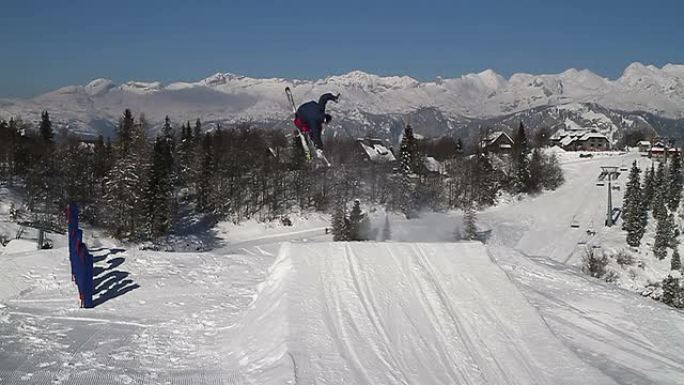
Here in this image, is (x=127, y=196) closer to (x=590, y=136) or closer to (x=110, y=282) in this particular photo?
(x=110, y=282)

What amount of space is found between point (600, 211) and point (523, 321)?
59.3 meters

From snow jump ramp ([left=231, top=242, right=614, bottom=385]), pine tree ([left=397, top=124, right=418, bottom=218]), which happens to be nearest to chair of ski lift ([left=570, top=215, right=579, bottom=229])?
pine tree ([left=397, top=124, right=418, bottom=218])

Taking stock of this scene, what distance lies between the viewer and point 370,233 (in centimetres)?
4606

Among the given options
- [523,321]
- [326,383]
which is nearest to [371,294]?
[523,321]

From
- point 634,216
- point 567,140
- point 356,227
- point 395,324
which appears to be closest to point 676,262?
point 634,216

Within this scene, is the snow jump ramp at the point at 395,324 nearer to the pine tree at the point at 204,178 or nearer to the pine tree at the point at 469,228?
the pine tree at the point at 469,228

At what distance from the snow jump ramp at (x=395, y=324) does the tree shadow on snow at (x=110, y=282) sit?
3.61 metres

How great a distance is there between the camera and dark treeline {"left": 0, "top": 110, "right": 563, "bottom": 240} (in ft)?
164

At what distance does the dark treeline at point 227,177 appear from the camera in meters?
50.0

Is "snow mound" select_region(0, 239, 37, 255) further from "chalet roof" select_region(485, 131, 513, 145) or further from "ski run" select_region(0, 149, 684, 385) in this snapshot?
"chalet roof" select_region(485, 131, 513, 145)

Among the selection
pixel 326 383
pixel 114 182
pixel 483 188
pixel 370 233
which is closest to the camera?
pixel 326 383

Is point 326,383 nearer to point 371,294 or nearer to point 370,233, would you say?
point 371,294

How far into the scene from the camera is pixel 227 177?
63.1 metres

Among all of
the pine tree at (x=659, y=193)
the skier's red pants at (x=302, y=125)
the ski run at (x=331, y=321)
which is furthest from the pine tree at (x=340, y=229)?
the pine tree at (x=659, y=193)
